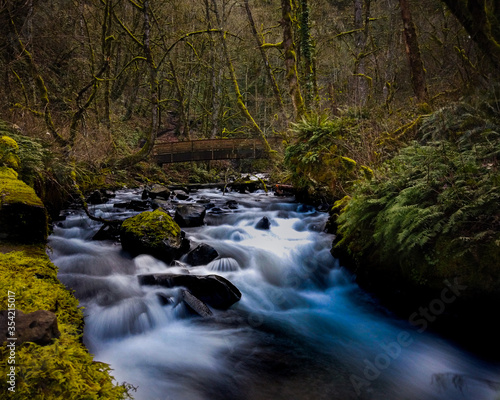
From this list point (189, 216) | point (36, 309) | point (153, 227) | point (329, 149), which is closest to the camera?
point (36, 309)

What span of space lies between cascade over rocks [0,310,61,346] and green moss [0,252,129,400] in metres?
0.05

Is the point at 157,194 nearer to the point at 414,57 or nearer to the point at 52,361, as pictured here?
the point at 414,57

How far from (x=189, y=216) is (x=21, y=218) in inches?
223

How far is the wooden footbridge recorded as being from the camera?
18.0m

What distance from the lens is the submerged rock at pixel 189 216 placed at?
377 inches

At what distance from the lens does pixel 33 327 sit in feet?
6.96

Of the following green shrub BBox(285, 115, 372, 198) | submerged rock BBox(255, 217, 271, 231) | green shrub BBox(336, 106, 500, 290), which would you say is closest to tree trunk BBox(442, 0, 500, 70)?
green shrub BBox(336, 106, 500, 290)

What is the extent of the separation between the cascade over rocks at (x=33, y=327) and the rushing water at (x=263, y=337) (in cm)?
182

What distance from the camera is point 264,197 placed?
14.9 metres

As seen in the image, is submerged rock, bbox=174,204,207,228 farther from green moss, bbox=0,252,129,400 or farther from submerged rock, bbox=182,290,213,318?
green moss, bbox=0,252,129,400

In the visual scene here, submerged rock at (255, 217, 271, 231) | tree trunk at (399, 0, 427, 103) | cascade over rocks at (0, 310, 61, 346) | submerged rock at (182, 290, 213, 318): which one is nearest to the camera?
cascade over rocks at (0, 310, 61, 346)

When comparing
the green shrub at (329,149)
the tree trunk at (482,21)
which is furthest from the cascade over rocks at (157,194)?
the tree trunk at (482,21)

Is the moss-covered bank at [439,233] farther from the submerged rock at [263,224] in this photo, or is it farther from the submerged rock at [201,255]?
the submerged rock at [263,224]

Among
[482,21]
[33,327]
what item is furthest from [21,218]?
[482,21]
